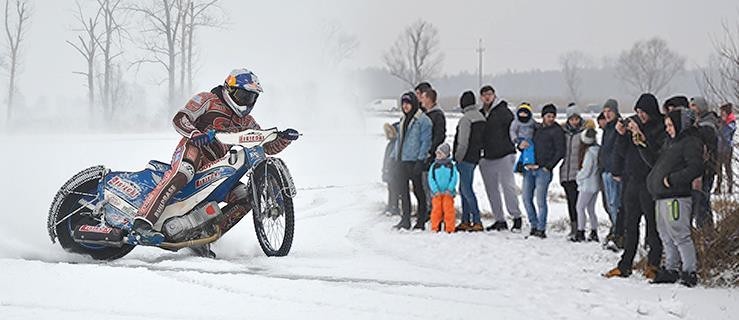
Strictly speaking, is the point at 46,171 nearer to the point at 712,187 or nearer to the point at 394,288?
the point at 394,288

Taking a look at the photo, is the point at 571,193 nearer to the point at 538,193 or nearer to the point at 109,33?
the point at 538,193

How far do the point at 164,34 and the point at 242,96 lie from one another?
14.2 metres

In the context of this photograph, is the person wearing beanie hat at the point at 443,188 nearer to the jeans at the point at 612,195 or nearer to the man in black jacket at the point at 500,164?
the man in black jacket at the point at 500,164

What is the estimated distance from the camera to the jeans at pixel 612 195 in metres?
8.80

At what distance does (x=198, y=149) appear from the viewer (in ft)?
25.4

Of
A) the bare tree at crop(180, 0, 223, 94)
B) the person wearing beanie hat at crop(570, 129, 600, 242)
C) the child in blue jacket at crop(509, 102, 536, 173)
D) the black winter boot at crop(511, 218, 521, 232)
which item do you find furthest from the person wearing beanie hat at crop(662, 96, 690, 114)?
the bare tree at crop(180, 0, 223, 94)

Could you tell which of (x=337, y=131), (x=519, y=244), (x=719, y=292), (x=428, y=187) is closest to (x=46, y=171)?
(x=428, y=187)

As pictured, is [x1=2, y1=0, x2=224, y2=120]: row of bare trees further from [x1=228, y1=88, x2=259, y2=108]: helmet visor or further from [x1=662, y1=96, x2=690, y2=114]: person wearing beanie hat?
[x1=662, y1=96, x2=690, y2=114]: person wearing beanie hat

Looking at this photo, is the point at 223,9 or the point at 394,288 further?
the point at 223,9

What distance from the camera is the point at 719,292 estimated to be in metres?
6.22

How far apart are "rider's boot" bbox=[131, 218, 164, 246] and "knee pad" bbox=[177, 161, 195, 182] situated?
21.7 inches

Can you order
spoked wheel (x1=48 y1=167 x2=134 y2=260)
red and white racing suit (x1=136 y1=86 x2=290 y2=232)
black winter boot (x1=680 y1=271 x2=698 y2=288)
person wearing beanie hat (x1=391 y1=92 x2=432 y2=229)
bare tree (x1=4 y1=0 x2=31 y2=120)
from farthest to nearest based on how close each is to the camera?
1. bare tree (x1=4 y1=0 x2=31 y2=120)
2. person wearing beanie hat (x1=391 y1=92 x2=432 y2=229)
3. spoked wheel (x1=48 y1=167 x2=134 y2=260)
4. red and white racing suit (x1=136 y1=86 x2=290 y2=232)
5. black winter boot (x1=680 y1=271 x2=698 y2=288)

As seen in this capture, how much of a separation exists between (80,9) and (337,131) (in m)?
7.64

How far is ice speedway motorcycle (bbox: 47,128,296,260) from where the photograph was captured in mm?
7656
